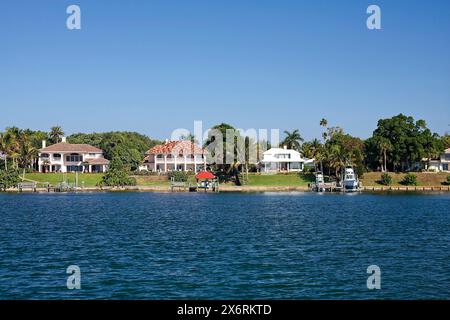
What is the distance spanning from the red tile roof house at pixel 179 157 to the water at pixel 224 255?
81485 millimetres

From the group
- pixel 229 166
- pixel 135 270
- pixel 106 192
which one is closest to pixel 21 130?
pixel 106 192

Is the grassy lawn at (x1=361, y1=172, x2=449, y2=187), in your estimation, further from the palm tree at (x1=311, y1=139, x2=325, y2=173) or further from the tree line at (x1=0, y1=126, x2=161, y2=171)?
the tree line at (x1=0, y1=126, x2=161, y2=171)

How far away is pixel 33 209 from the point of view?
77375mm

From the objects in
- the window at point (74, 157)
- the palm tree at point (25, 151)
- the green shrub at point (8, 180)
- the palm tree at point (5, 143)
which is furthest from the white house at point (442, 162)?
the palm tree at point (5, 143)

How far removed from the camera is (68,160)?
150500mm

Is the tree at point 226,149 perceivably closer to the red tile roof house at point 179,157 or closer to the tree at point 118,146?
the red tile roof house at point 179,157

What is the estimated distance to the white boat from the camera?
404ft

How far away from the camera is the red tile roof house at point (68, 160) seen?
149 meters

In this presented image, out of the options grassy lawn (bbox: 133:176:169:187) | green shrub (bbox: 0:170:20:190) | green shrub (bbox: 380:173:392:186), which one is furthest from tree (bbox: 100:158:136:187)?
green shrub (bbox: 380:173:392:186)

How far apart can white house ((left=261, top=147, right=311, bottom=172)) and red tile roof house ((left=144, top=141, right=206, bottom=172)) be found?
17.3m

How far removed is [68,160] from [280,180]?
59195 millimetres

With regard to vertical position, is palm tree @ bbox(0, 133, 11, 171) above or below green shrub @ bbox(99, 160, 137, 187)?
above
